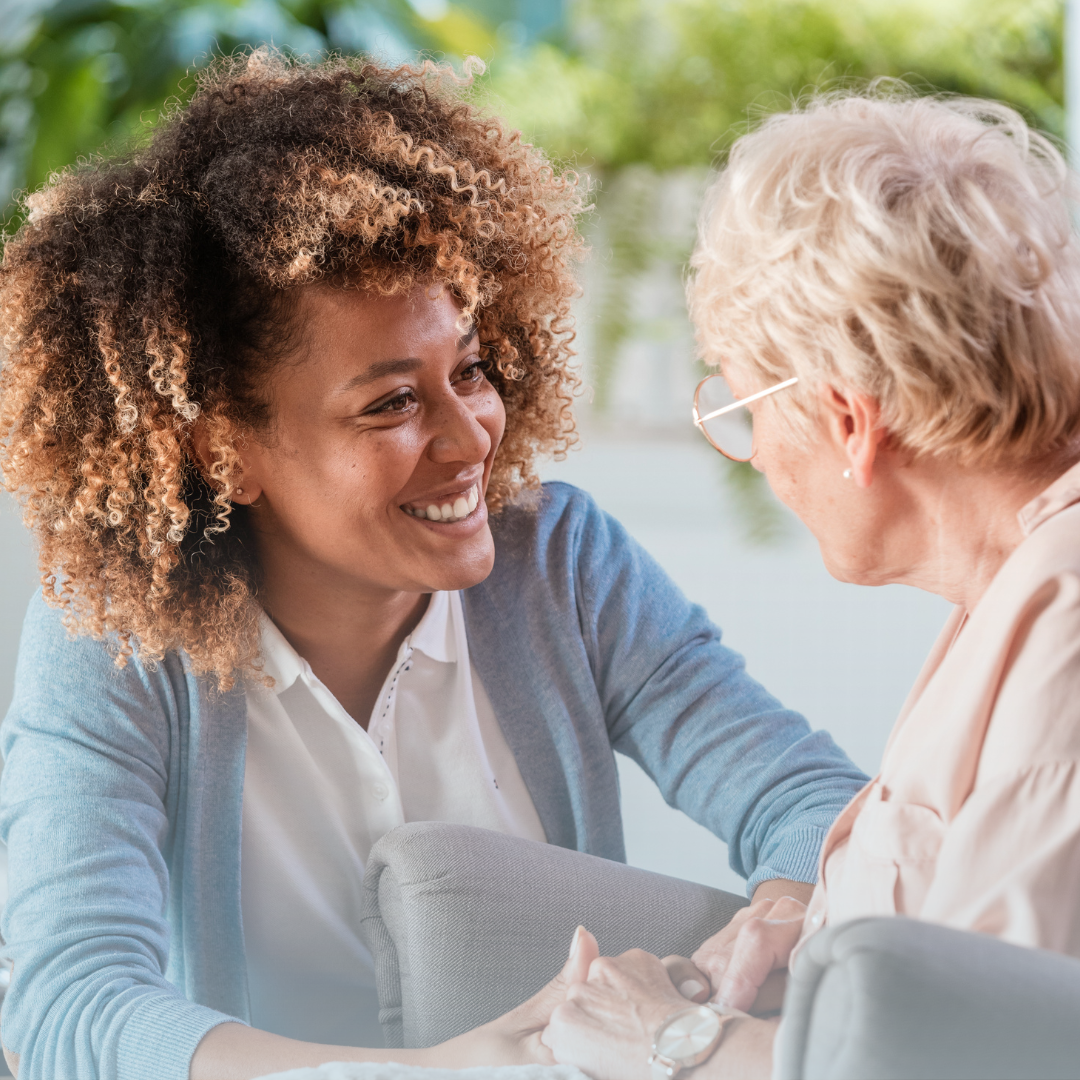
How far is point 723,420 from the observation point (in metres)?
0.98

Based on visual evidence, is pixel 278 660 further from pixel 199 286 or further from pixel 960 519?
pixel 960 519

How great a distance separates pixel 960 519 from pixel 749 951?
1.38 ft

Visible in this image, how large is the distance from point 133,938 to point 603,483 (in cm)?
189

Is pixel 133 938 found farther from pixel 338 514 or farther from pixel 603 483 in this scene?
pixel 603 483

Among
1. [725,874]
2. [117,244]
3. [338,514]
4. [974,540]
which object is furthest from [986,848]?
[725,874]

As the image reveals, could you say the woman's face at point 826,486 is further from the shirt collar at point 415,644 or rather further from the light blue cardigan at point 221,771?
the shirt collar at point 415,644

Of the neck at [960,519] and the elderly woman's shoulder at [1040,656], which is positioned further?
the neck at [960,519]

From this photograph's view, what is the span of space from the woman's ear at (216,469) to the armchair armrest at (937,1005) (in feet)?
2.43

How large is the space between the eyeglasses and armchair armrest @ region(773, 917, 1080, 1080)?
1.44 ft

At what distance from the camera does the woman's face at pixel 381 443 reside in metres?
1.11

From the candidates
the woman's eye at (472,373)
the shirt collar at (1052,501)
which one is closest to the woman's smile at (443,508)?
the woman's eye at (472,373)

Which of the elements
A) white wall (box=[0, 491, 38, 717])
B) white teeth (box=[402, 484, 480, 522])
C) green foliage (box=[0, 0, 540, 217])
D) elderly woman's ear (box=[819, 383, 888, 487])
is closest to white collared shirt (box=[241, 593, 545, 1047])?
white teeth (box=[402, 484, 480, 522])

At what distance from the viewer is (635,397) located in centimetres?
268

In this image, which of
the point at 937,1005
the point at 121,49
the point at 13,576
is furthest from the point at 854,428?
the point at 121,49
